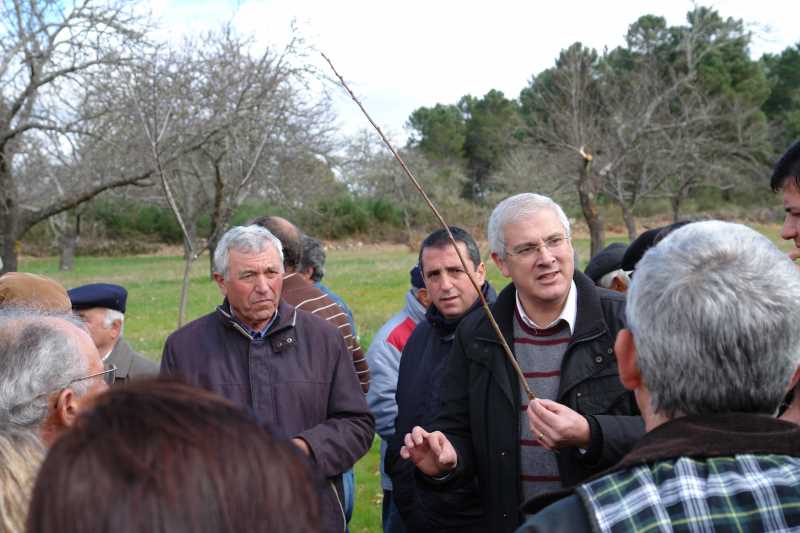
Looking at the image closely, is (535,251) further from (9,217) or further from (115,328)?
(9,217)

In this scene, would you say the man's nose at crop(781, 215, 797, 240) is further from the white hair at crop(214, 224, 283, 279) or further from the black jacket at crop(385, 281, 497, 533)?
the white hair at crop(214, 224, 283, 279)

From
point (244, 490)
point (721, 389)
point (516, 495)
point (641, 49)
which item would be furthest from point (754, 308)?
point (641, 49)

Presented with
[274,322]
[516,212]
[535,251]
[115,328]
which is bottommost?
[115,328]

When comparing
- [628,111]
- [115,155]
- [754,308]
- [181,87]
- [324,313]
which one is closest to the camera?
[754,308]

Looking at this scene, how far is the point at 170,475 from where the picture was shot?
977 mm

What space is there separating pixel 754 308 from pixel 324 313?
3082 mm

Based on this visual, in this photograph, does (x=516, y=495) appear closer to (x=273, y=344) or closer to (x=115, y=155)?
(x=273, y=344)

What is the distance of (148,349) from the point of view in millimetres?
12352

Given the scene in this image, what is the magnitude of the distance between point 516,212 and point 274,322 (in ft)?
4.01

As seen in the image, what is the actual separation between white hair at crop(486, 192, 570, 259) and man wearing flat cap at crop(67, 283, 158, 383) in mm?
2023

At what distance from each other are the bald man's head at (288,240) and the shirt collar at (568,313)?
1.91 meters

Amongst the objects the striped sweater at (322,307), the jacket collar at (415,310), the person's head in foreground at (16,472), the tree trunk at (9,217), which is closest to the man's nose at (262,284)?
the striped sweater at (322,307)

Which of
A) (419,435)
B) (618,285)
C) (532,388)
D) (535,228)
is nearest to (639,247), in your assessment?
(618,285)

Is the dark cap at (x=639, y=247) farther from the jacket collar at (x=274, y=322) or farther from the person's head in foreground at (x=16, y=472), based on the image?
the person's head in foreground at (x=16, y=472)
